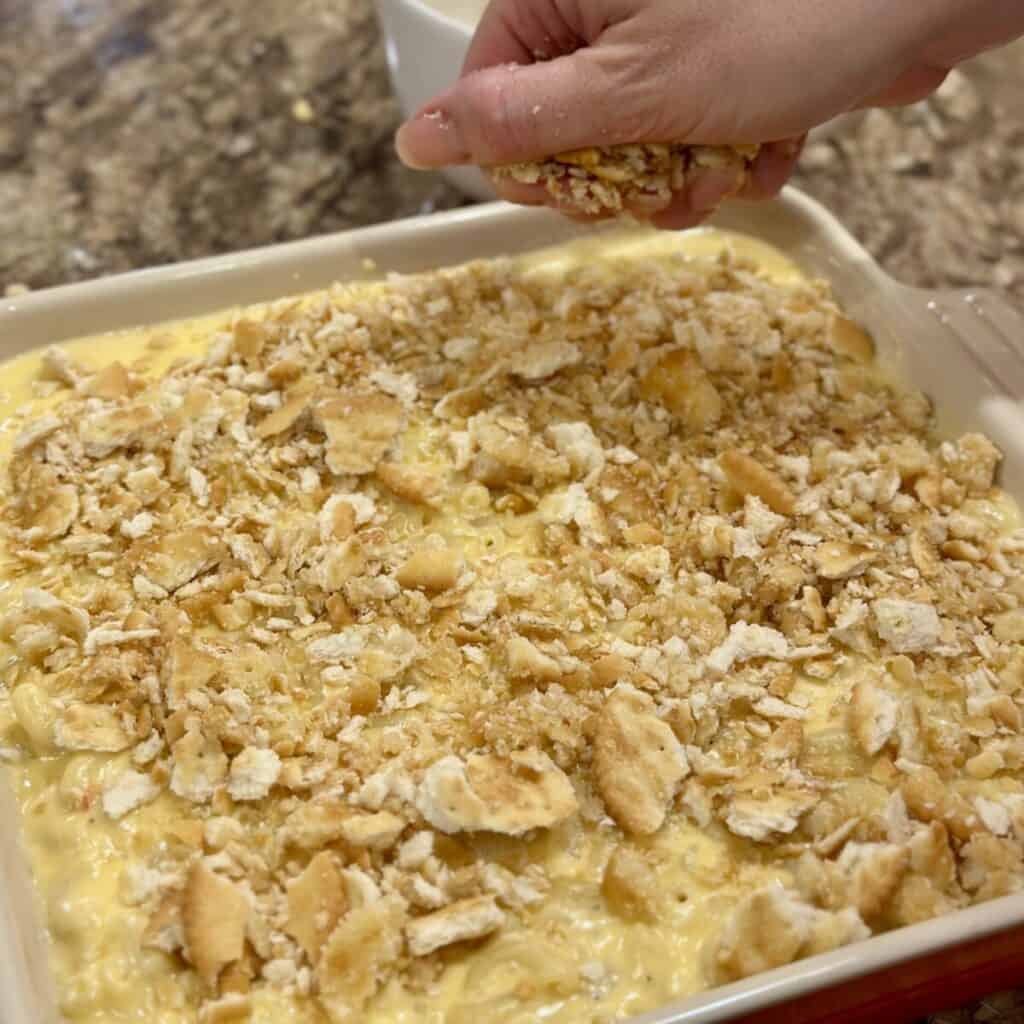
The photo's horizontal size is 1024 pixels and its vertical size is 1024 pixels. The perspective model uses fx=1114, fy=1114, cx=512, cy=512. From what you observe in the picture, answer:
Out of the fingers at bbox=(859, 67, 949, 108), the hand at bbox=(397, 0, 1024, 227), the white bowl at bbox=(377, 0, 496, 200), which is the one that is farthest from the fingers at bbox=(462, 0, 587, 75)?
the fingers at bbox=(859, 67, 949, 108)

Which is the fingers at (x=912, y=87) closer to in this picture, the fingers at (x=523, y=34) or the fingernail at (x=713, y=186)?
the fingernail at (x=713, y=186)

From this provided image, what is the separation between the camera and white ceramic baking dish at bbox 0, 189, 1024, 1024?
0.62m

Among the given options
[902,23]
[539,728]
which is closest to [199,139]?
[902,23]

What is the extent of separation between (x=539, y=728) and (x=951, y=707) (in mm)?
284

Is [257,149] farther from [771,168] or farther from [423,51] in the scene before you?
[771,168]

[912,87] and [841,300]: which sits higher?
[912,87]

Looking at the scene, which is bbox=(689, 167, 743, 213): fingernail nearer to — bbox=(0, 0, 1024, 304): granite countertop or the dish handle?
the dish handle

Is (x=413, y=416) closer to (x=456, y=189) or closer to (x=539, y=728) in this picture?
(x=539, y=728)

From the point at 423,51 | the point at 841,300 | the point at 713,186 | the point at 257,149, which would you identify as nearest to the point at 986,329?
the point at 841,300

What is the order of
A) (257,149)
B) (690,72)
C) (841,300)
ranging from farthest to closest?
(257,149)
(841,300)
(690,72)

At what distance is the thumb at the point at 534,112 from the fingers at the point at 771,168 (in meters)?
0.18

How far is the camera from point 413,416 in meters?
0.93

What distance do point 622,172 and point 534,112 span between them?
88mm

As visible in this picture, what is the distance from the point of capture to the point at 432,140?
90cm
